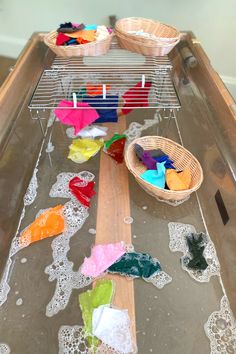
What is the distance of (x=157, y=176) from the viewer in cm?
100

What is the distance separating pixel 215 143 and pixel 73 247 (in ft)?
1.93

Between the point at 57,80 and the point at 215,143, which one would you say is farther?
the point at 57,80

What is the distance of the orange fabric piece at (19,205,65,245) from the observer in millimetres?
951

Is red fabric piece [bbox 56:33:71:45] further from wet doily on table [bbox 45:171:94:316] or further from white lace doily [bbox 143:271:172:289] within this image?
white lace doily [bbox 143:271:172:289]

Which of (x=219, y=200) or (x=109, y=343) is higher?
(x=219, y=200)

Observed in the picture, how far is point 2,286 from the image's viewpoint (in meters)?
0.84

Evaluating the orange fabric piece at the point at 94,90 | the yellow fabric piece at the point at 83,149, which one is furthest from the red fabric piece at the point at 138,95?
the yellow fabric piece at the point at 83,149

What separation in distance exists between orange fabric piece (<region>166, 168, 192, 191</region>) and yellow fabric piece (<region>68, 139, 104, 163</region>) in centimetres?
39

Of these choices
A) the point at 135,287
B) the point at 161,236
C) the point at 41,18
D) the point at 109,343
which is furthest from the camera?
the point at 41,18

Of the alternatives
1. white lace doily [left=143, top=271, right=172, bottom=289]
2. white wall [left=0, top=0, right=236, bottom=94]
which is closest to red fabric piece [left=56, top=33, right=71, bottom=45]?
white wall [left=0, top=0, right=236, bottom=94]

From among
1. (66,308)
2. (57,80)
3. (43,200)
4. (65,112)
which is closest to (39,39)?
(57,80)

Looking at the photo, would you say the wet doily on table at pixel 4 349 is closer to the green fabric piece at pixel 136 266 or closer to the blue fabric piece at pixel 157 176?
the green fabric piece at pixel 136 266

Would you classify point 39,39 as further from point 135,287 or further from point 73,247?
point 135,287

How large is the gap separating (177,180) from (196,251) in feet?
0.80
